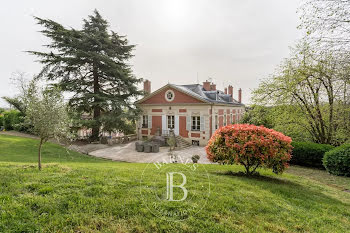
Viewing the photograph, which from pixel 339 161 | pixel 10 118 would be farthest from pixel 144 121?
pixel 339 161

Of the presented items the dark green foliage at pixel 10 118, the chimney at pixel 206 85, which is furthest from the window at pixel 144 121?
the dark green foliage at pixel 10 118

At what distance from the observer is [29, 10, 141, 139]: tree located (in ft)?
50.4

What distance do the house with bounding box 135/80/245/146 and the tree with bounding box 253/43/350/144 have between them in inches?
222

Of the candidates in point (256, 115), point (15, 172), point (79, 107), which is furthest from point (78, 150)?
point (256, 115)

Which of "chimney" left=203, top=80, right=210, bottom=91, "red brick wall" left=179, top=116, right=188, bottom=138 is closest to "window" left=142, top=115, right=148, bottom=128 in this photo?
"red brick wall" left=179, top=116, right=188, bottom=138

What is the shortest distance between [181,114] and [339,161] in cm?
1205

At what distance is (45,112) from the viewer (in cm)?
514

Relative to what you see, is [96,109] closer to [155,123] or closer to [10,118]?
[155,123]

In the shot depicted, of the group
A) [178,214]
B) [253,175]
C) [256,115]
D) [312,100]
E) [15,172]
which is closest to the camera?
[178,214]

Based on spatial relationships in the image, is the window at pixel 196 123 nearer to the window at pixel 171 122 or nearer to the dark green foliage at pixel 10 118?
the window at pixel 171 122

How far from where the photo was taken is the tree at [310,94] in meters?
9.80

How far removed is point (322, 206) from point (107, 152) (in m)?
12.5

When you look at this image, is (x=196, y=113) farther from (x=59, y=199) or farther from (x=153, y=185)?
(x=59, y=199)

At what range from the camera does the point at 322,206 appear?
4004mm
